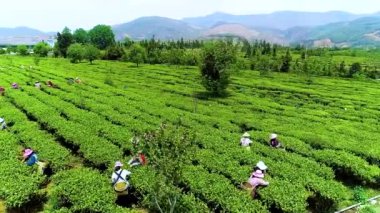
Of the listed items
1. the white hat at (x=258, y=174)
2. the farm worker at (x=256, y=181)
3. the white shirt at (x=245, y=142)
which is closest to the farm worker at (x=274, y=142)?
the white shirt at (x=245, y=142)

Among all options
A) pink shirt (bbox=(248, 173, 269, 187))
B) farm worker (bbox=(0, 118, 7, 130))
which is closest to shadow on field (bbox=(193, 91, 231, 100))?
farm worker (bbox=(0, 118, 7, 130))

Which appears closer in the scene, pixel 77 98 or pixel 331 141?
pixel 331 141

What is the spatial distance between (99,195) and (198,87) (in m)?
33.0

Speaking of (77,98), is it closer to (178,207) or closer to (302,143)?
(302,143)

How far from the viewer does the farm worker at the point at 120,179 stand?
48.0 feet

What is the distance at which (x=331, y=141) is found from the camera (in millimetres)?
22141

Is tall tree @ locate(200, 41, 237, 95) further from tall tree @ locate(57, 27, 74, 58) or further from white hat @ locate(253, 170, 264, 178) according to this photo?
tall tree @ locate(57, 27, 74, 58)

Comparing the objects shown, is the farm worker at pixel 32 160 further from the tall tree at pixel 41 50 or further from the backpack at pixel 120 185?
the tall tree at pixel 41 50

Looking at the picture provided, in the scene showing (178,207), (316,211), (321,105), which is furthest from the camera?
(321,105)

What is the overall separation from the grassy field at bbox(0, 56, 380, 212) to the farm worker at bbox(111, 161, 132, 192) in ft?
1.05

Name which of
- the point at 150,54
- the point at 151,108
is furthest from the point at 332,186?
the point at 150,54

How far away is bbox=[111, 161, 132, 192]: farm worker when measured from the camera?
14617 millimetres

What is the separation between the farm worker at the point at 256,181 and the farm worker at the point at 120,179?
15.5 feet

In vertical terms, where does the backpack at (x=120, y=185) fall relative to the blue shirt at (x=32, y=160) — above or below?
below
